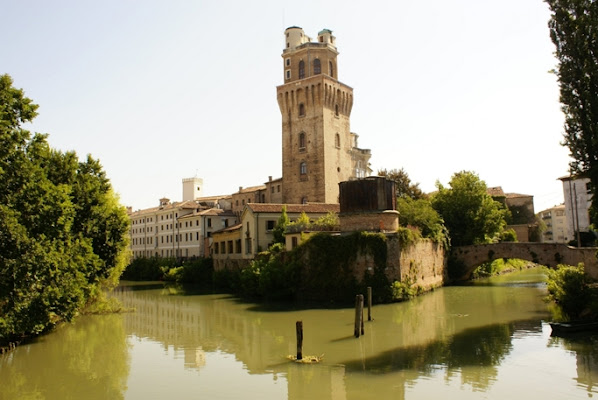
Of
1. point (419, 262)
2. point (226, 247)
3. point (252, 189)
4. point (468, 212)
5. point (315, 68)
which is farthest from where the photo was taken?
point (252, 189)

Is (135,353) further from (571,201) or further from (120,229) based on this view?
(571,201)

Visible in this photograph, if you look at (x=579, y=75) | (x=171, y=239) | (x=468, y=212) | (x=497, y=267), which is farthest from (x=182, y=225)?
(x=579, y=75)

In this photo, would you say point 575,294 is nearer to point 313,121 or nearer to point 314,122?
point 314,122

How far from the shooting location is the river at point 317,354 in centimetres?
1404

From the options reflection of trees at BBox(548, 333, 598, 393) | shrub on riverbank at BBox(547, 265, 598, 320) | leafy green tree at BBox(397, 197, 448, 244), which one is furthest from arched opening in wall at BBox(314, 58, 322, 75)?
reflection of trees at BBox(548, 333, 598, 393)

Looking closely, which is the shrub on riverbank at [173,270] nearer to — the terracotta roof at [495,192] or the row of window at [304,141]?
the row of window at [304,141]

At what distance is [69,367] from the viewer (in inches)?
689

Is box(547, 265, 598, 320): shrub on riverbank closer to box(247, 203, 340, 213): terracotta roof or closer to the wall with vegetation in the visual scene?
the wall with vegetation

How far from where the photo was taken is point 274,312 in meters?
28.3

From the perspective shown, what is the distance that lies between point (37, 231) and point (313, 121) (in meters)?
36.7

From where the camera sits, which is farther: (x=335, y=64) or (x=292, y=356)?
(x=335, y=64)

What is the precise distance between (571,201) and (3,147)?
41.1 meters

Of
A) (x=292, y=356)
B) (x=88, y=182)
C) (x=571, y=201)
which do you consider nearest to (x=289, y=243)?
(x=88, y=182)

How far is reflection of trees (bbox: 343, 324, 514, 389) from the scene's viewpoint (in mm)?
15133
